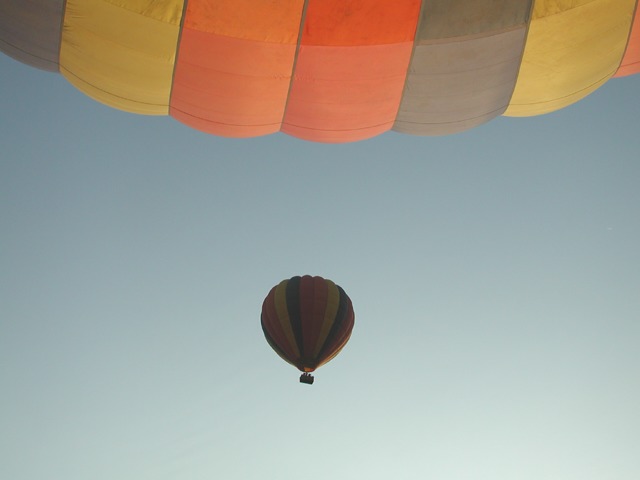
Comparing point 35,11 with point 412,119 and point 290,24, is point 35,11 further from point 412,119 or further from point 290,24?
point 412,119

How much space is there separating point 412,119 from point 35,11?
110 inches

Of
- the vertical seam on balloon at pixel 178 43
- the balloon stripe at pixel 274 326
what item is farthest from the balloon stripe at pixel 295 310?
the vertical seam on balloon at pixel 178 43

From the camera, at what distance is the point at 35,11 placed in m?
4.50

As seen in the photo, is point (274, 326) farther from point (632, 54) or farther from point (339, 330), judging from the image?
point (632, 54)

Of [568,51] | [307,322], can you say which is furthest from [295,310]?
[568,51]

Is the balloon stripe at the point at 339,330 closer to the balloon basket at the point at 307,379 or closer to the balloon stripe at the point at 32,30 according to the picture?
the balloon basket at the point at 307,379

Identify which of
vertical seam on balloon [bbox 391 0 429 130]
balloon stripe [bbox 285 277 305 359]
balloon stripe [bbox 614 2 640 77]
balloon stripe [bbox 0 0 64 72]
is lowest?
balloon stripe [bbox 0 0 64 72]

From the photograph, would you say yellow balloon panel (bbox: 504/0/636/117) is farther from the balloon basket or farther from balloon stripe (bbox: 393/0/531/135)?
the balloon basket

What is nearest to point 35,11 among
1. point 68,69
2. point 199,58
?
point 68,69

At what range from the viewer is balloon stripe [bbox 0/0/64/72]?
4.50 m

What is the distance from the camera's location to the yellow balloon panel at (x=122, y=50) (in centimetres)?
452

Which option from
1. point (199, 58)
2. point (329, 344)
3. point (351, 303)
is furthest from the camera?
point (351, 303)

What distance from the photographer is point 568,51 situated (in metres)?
4.99

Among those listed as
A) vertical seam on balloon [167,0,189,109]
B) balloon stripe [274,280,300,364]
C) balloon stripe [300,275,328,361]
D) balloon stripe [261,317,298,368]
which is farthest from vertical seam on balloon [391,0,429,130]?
balloon stripe [261,317,298,368]
